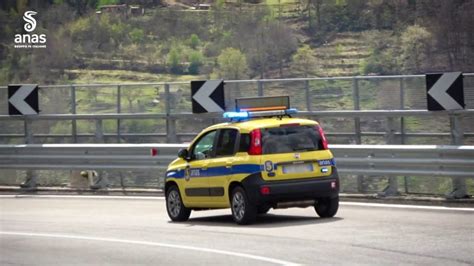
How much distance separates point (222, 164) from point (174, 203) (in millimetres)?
1614

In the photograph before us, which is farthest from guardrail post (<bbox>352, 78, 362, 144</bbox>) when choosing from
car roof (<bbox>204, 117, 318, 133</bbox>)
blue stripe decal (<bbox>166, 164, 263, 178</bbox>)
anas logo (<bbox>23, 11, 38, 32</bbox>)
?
anas logo (<bbox>23, 11, 38, 32</bbox>)

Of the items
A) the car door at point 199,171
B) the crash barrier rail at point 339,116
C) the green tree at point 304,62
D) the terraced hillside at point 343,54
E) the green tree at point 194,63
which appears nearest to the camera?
the car door at point 199,171

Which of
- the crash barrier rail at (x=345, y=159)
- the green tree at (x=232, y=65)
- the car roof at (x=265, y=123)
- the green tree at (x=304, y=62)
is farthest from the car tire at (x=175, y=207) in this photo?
the green tree at (x=304, y=62)

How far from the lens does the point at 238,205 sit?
54.9ft

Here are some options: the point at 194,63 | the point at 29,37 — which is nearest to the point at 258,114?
the point at 194,63

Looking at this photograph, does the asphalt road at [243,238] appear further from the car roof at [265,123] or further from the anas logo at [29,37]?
the anas logo at [29,37]

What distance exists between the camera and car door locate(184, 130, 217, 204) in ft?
57.7

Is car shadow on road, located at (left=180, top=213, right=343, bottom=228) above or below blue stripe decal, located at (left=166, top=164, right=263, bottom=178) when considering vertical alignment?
below

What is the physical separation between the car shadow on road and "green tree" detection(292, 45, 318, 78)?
90.6ft

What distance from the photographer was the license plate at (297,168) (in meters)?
16.6

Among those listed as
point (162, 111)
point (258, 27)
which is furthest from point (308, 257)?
point (258, 27)

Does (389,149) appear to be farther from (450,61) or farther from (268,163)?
(450,61)

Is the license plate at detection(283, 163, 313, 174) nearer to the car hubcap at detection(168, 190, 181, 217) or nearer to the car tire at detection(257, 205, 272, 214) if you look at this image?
the car tire at detection(257, 205, 272, 214)

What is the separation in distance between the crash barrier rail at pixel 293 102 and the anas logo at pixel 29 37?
19.3 meters
